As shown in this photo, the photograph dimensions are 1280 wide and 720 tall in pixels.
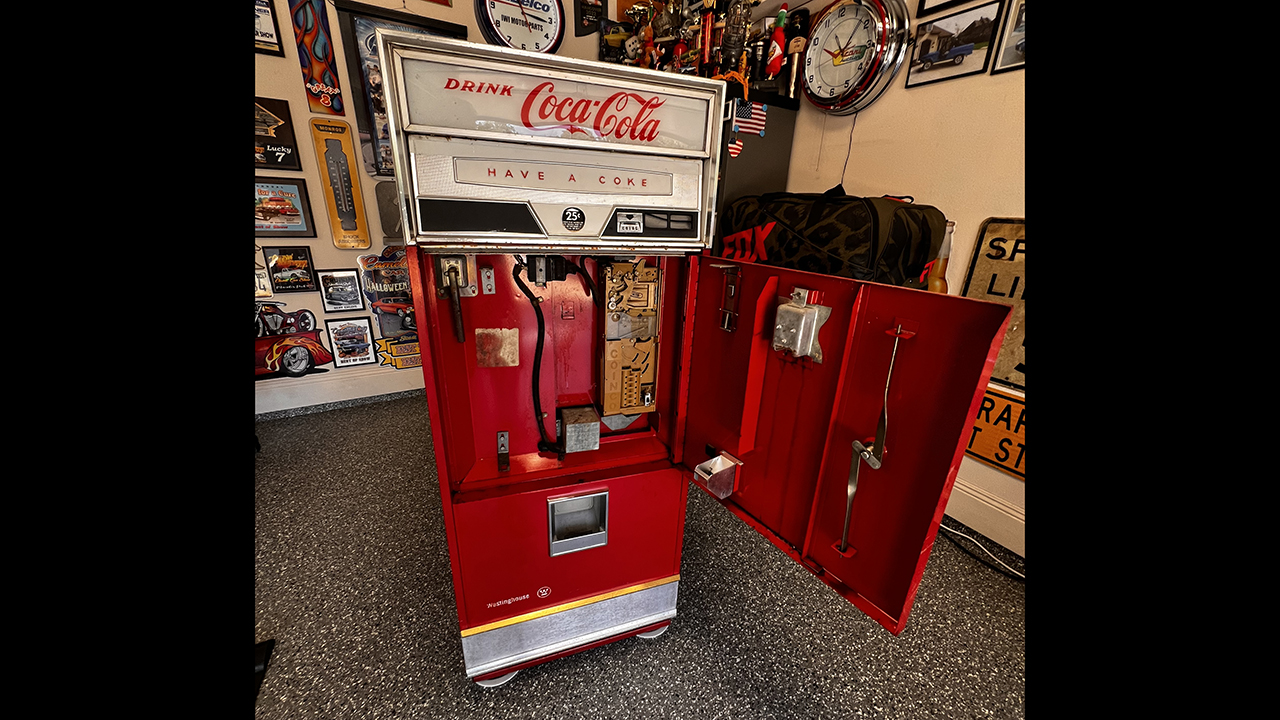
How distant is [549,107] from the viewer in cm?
98

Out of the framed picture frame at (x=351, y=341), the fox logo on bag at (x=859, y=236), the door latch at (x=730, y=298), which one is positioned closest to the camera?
the door latch at (x=730, y=298)

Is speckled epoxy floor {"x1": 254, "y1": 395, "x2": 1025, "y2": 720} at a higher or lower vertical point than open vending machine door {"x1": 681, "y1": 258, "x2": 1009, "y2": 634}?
lower

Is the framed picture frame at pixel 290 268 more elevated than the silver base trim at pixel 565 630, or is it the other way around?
the framed picture frame at pixel 290 268

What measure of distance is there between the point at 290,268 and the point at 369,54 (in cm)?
154

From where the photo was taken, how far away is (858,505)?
105 cm

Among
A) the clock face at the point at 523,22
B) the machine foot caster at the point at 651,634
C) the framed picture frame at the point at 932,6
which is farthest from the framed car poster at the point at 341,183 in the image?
the framed picture frame at the point at 932,6

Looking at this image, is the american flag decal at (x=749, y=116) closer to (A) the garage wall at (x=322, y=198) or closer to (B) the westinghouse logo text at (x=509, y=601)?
(A) the garage wall at (x=322, y=198)

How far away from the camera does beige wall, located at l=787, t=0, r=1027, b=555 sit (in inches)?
68.1

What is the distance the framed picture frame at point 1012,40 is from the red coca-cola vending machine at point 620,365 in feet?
4.75

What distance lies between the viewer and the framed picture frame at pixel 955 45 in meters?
1.71

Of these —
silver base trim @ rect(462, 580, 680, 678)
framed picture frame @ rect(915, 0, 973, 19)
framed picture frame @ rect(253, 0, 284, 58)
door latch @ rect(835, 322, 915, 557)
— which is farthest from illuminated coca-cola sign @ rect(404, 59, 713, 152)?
framed picture frame @ rect(253, 0, 284, 58)

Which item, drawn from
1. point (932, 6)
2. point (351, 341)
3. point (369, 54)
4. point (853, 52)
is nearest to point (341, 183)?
point (369, 54)

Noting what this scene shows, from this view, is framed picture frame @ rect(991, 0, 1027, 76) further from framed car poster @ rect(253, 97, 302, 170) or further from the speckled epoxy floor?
framed car poster @ rect(253, 97, 302, 170)

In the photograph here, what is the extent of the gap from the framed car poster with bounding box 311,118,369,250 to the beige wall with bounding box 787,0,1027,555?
9.84ft
